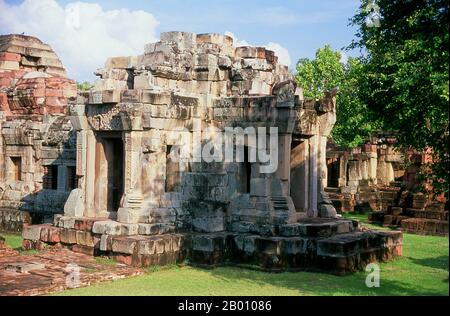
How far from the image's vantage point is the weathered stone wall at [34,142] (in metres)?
17.8

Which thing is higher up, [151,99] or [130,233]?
[151,99]

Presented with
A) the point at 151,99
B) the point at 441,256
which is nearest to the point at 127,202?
the point at 151,99

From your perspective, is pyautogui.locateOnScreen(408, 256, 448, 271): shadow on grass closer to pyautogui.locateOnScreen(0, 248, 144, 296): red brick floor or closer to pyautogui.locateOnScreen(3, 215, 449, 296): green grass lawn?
pyautogui.locateOnScreen(3, 215, 449, 296): green grass lawn

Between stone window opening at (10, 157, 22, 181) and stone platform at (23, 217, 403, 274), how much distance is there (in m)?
6.53

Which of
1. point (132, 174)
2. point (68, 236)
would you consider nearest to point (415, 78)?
point (132, 174)

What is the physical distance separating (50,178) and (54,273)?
7.75m

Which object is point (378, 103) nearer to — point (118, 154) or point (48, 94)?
point (118, 154)

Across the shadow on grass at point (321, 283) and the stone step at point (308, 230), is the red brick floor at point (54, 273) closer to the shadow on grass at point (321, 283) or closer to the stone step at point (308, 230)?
the shadow on grass at point (321, 283)

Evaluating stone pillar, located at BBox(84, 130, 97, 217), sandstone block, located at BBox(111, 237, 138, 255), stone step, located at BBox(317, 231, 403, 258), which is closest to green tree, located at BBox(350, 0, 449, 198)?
stone step, located at BBox(317, 231, 403, 258)

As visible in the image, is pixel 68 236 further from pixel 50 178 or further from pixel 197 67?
pixel 50 178

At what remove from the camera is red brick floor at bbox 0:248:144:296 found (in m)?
9.98

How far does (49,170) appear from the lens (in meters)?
18.3

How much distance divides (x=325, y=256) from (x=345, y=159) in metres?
18.0
